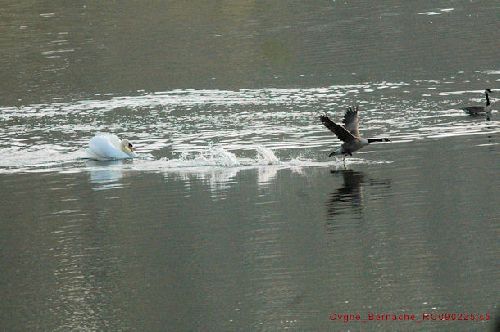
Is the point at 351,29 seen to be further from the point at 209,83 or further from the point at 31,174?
the point at 31,174

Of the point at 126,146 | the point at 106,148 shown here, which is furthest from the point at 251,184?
the point at 106,148

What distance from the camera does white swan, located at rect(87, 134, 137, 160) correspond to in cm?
3197

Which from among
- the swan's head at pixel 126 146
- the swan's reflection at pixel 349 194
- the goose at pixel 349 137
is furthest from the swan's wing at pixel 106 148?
the swan's reflection at pixel 349 194

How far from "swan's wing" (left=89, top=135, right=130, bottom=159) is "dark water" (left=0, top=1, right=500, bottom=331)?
0.98ft

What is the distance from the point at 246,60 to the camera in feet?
163

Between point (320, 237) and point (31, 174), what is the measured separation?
10633 mm

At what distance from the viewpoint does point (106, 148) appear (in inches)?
1259

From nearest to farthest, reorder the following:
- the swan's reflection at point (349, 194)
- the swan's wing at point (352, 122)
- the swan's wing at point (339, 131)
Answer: the swan's reflection at point (349, 194) < the swan's wing at point (339, 131) < the swan's wing at point (352, 122)

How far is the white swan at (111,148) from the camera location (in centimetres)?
3197

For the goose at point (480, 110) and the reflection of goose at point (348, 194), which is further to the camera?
the goose at point (480, 110)

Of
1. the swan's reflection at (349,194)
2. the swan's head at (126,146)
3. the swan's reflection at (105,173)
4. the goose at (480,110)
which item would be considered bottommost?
the swan's reflection at (349,194)

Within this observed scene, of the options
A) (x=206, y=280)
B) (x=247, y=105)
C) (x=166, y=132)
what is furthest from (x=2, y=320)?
(x=247, y=105)

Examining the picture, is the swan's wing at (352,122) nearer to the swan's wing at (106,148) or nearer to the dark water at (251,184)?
the dark water at (251,184)

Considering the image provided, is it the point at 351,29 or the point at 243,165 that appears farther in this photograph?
the point at 351,29
